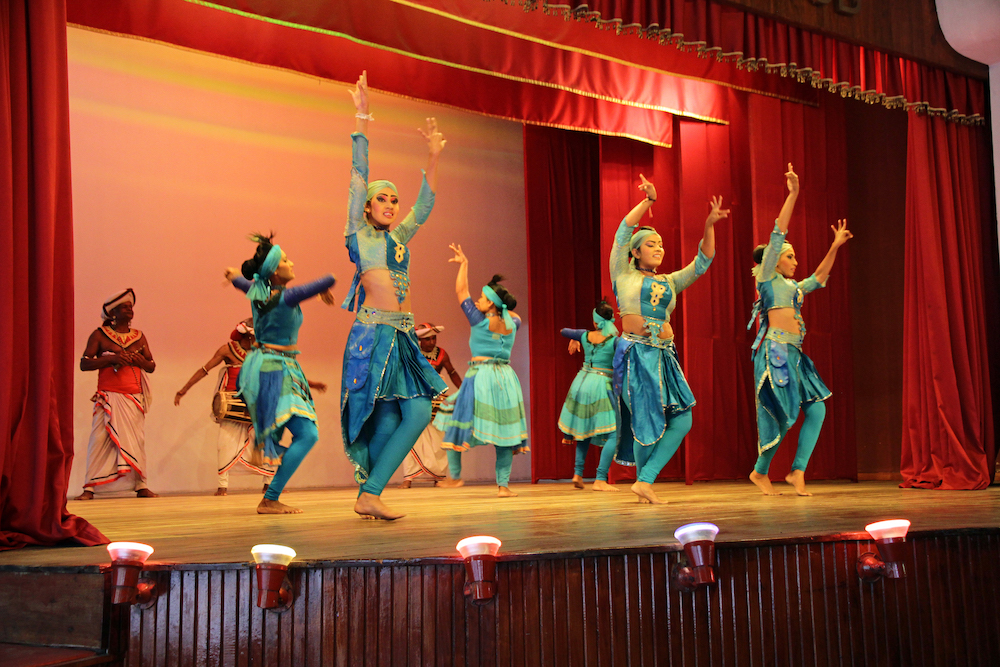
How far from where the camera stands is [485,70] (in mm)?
5855

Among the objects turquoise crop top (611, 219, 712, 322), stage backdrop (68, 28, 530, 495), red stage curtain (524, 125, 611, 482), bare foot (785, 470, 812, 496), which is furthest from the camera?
red stage curtain (524, 125, 611, 482)

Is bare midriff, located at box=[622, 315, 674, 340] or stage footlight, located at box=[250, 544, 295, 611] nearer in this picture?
stage footlight, located at box=[250, 544, 295, 611]

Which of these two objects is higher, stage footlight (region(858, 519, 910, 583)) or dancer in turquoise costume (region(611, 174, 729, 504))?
dancer in turquoise costume (region(611, 174, 729, 504))

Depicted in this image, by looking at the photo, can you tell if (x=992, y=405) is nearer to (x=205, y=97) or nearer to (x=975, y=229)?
(x=975, y=229)

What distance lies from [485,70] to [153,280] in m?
3.45

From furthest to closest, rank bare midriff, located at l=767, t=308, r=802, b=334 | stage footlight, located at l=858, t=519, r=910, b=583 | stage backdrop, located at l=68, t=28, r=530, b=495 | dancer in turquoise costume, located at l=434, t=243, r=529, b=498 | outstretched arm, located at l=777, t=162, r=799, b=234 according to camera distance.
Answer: stage backdrop, located at l=68, t=28, r=530, b=495
dancer in turquoise costume, located at l=434, t=243, r=529, b=498
bare midriff, located at l=767, t=308, r=802, b=334
outstretched arm, located at l=777, t=162, r=799, b=234
stage footlight, located at l=858, t=519, r=910, b=583

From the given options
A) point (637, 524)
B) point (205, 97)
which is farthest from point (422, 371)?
point (205, 97)

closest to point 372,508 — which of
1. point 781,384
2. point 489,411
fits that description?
point 489,411

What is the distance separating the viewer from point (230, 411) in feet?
22.4

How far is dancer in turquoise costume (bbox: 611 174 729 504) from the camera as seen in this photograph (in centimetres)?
450

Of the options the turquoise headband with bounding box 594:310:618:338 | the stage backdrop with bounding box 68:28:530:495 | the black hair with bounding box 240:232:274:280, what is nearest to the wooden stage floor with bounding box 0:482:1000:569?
the black hair with bounding box 240:232:274:280

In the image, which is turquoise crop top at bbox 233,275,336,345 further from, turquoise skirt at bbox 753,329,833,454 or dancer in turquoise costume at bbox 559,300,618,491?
turquoise skirt at bbox 753,329,833,454

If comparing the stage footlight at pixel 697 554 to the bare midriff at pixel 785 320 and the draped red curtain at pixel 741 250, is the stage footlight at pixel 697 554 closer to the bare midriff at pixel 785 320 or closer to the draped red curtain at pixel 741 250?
the bare midriff at pixel 785 320

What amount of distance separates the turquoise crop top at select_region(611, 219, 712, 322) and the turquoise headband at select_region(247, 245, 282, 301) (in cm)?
179
